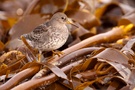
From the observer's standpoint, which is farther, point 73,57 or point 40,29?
point 40,29

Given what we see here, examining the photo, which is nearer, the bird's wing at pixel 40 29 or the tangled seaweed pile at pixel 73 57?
the tangled seaweed pile at pixel 73 57

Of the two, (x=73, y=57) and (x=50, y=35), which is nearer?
(x=73, y=57)

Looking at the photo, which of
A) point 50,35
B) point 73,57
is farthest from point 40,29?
point 73,57

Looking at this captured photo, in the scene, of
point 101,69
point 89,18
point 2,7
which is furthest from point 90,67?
point 2,7

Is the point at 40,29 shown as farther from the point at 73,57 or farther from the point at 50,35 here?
the point at 73,57

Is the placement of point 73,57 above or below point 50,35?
below

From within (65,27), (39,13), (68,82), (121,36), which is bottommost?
(68,82)

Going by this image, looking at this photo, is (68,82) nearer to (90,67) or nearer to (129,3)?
(90,67)

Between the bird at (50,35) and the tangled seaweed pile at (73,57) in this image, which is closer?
the tangled seaweed pile at (73,57)
